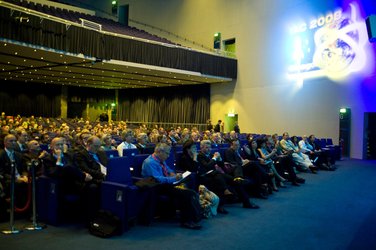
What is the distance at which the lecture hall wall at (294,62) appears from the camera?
13625mm

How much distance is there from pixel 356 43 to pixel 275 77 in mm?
4014

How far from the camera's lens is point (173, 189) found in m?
4.45

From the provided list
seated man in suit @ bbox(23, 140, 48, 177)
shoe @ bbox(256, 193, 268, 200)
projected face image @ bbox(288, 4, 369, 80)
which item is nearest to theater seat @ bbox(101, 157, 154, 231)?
seated man in suit @ bbox(23, 140, 48, 177)

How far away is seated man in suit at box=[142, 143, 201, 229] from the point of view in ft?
14.2

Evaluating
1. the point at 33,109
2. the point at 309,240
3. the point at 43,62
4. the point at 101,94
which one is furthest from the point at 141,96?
the point at 309,240

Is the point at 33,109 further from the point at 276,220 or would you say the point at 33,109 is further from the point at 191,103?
the point at 276,220

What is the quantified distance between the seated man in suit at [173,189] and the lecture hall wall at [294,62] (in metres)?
11.3

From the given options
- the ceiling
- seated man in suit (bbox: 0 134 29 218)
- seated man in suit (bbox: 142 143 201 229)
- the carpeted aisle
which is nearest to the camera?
the carpeted aisle

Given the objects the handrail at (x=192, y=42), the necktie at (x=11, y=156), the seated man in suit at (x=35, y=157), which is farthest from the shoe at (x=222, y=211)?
the handrail at (x=192, y=42)

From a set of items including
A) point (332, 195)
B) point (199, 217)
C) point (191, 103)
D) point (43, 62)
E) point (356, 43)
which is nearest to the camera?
point (199, 217)

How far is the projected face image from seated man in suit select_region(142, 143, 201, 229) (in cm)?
1154

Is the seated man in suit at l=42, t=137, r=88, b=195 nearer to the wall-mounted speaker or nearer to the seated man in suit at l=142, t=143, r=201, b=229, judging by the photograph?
the seated man in suit at l=142, t=143, r=201, b=229

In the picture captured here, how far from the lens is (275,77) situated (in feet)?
54.5

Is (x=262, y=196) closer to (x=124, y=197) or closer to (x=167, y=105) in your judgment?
(x=124, y=197)
